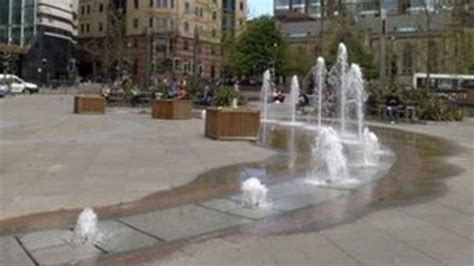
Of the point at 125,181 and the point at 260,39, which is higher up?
the point at 260,39

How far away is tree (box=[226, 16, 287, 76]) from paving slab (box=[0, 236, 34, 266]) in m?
82.1

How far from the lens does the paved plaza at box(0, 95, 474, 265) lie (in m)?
6.67

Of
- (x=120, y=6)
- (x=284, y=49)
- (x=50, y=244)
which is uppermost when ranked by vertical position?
(x=120, y=6)

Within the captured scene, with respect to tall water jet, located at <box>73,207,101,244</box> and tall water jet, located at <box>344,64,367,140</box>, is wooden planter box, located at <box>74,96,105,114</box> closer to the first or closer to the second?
tall water jet, located at <box>344,64,367,140</box>

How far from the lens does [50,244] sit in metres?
7.02

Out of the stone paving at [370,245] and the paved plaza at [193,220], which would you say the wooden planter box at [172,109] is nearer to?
the paved plaza at [193,220]

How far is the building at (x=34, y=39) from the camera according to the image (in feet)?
323

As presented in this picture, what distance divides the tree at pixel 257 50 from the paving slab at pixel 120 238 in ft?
267

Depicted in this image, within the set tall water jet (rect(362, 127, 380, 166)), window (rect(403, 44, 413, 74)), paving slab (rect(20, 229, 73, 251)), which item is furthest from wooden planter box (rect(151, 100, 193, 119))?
window (rect(403, 44, 413, 74))

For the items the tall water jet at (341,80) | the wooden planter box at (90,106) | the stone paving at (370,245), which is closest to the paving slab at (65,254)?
the stone paving at (370,245)

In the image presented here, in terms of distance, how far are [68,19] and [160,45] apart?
58.4 ft

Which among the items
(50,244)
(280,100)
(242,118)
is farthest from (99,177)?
(280,100)

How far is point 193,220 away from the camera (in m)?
8.13

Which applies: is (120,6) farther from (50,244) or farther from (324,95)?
(50,244)
